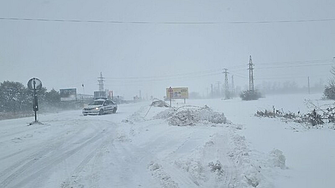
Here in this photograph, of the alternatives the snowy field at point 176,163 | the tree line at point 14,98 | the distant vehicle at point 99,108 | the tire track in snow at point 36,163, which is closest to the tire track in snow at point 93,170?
the snowy field at point 176,163

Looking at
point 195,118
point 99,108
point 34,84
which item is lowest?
point 195,118

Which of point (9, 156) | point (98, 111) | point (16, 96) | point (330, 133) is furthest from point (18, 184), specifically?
point (16, 96)

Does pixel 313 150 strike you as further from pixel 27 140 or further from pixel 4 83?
pixel 4 83

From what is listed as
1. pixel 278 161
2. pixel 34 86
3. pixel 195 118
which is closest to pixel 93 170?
pixel 278 161

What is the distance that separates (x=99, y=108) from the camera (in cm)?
3055

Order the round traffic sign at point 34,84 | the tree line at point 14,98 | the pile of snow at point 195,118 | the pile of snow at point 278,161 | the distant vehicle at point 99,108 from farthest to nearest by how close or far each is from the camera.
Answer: the tree line at point 14,98 → the distant vehicle at point 99,108 → the round traffic sign at point 34,84 → the pile of snow at point 195,118 → the pile of snow at point 278,161

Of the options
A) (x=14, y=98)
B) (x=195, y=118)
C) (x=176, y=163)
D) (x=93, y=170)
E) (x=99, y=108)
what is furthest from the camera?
(x=14, y=98)

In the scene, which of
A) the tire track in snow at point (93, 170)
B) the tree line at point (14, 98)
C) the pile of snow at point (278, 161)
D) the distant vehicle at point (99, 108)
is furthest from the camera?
the tree line at point (14, 98)

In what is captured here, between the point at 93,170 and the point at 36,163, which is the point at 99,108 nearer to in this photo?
the point at 36,163

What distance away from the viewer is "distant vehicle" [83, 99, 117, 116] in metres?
30.3

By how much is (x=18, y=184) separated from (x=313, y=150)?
760cm

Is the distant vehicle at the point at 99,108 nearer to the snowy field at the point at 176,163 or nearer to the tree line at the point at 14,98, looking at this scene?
the tree line at the point at 14,98

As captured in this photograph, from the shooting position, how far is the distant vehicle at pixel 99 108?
3030 cm

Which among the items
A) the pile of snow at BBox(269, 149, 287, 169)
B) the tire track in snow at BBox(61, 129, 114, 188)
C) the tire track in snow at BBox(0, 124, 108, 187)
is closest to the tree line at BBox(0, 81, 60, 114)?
the tire track in snow at BBox(0, 124, 108, 187)
